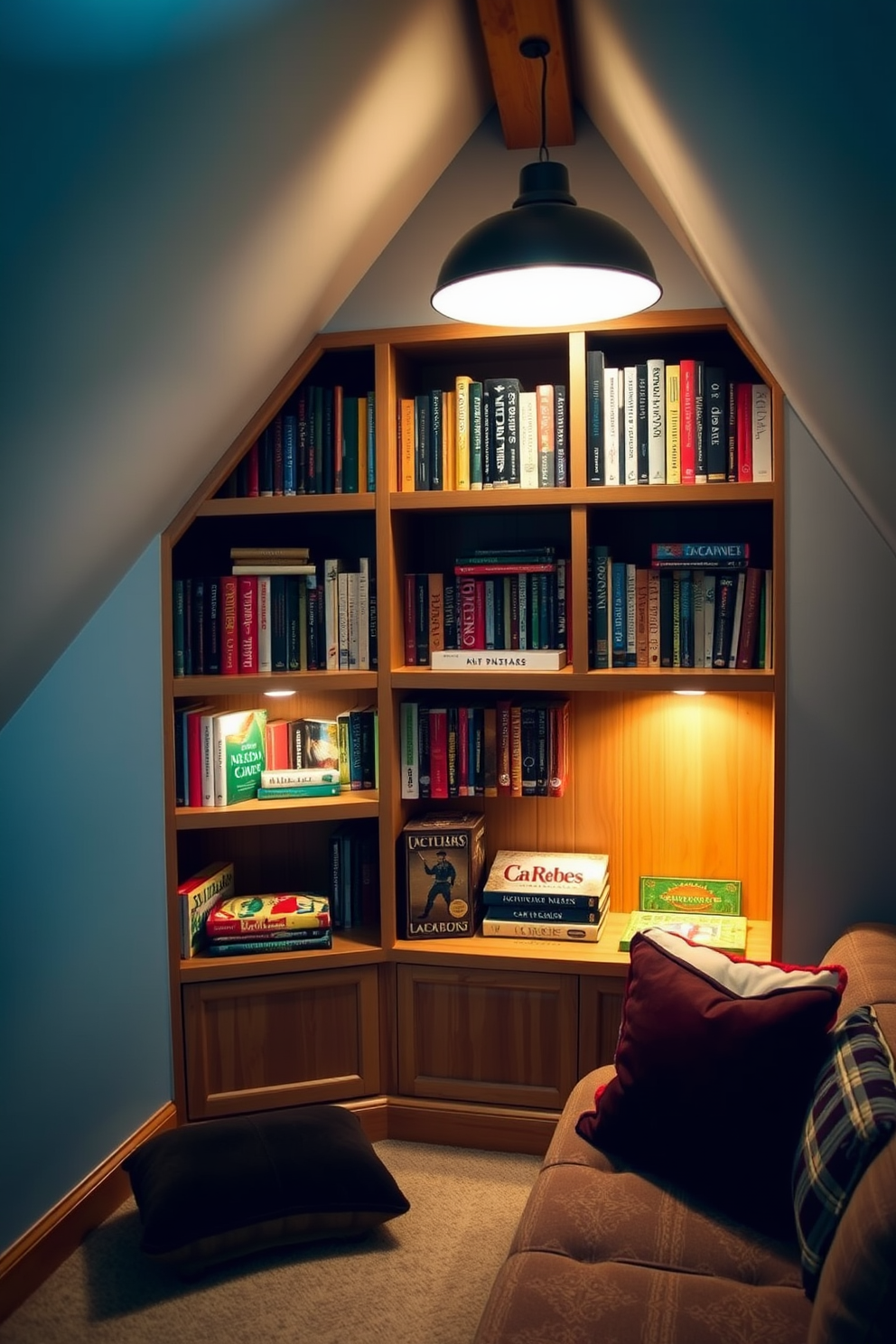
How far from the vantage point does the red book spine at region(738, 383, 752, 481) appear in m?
2.73

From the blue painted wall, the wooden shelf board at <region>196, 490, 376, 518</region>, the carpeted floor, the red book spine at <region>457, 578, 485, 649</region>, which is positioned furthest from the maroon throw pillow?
the wooden shelf board at <region>196, 490, 376, 518</region>

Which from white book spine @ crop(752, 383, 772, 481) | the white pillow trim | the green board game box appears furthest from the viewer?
the green board game box

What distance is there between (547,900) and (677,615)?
84 cm

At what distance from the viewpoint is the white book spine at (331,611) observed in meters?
2.98

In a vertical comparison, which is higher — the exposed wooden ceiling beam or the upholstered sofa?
the exposed wooden ceiling beam

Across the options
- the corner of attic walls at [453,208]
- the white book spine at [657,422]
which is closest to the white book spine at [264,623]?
the corner of attic walls at [453,208]

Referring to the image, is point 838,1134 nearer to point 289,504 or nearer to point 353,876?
point 353,876

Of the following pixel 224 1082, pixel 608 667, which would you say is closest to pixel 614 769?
pixel 608 667

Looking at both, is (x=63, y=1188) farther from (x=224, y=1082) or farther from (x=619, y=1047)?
(x=619, y=1047)

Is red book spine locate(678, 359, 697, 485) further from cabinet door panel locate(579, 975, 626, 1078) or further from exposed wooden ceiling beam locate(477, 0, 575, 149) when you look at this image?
cabinet door panel locate(579, 975, 626, 1078)

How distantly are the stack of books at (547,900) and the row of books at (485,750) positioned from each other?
0.23 m

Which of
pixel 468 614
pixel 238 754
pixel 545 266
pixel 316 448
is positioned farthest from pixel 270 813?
pixel 545 266

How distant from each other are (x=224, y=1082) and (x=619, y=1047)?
1247 millimetres

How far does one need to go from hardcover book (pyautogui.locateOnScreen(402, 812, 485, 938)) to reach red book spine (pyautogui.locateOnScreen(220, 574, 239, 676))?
0.66 metres
